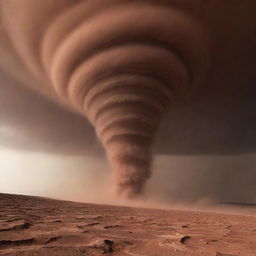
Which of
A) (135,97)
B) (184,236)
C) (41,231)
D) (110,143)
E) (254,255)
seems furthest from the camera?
(110,143)

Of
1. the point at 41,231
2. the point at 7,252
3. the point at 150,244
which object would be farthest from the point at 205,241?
the point at 7,252

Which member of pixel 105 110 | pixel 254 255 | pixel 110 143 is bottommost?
pixel 254 255

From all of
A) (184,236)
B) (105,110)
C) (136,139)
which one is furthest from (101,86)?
(184,236)

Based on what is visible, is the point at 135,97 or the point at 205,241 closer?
the point at 205,241

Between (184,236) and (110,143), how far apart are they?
25.7ft

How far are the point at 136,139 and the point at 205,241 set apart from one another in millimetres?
7639

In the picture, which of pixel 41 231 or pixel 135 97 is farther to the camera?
pixel 135 97

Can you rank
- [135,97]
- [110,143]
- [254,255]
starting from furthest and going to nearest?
[110,143] → [135,97] → [254,255]

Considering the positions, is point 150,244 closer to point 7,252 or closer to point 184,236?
point 184,236

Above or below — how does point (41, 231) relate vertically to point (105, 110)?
below

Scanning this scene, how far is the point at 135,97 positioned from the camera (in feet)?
30.0

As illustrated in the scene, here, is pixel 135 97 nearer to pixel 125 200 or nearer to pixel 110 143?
pixel 110 143

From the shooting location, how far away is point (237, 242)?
255 cm

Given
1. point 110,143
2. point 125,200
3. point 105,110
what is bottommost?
point 125,200
